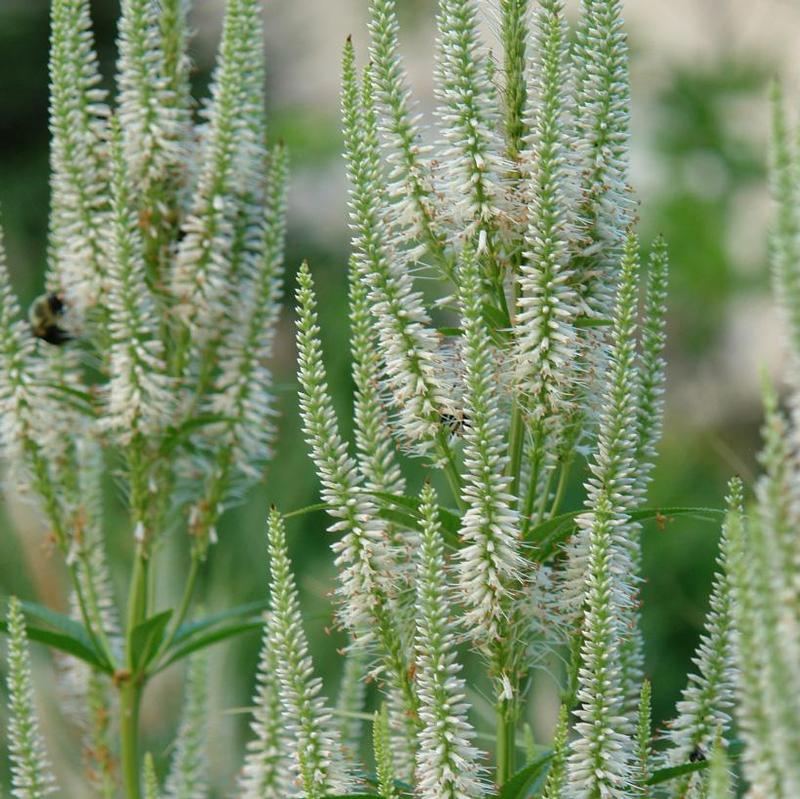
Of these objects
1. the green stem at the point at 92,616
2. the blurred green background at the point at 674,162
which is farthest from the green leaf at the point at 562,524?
the blurred green background at the point at 674,162

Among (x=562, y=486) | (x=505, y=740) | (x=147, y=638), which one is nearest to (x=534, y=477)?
(x=562, y=486)

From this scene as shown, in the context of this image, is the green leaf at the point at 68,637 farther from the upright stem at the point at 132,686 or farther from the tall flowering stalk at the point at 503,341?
the tall flowering stalk at the point at 503,341

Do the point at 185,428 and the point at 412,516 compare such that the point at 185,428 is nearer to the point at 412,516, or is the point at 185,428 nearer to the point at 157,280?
the point at 157,280

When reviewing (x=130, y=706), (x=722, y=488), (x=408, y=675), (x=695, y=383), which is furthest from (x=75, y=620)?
(x=695, y=383)

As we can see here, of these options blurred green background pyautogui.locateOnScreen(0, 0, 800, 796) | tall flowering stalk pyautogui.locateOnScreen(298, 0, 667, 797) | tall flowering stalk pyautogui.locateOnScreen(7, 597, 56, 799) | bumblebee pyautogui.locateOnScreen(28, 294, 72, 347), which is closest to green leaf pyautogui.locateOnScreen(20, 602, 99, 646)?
bumblebee pyautogui.locateOnScreen(28, 294, 72, 347)

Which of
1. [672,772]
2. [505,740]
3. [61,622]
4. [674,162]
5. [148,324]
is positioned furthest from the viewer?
[674,162]
